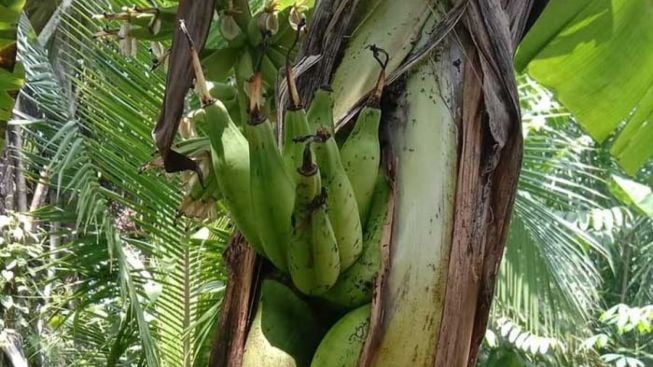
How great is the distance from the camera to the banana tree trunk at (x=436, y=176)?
508mm

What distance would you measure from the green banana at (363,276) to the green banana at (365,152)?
0.02 m

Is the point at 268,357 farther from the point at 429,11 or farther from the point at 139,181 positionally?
the point at 139,181

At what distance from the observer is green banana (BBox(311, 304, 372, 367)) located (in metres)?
0.49

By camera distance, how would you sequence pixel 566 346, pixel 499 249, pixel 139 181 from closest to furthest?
1. pixel 499 249
2. pixel 139 181
3. pixel 566 346

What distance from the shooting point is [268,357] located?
1.65ft

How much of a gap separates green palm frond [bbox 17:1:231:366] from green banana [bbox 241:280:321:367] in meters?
1.30

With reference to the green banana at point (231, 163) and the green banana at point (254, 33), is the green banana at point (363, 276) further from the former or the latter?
the green banana at point (254, 33)

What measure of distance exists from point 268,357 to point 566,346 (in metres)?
2.42

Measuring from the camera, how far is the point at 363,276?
536mm

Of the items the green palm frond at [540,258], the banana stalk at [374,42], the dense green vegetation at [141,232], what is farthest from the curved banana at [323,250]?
the green palm frond at [540,258]

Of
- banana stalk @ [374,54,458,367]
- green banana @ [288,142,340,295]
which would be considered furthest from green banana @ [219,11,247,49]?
green banana @ [288,142,340,295]

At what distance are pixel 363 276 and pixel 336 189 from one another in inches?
2.8

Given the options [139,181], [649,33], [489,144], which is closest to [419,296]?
[489,144]

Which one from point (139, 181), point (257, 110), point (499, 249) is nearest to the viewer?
point (257, 110)
